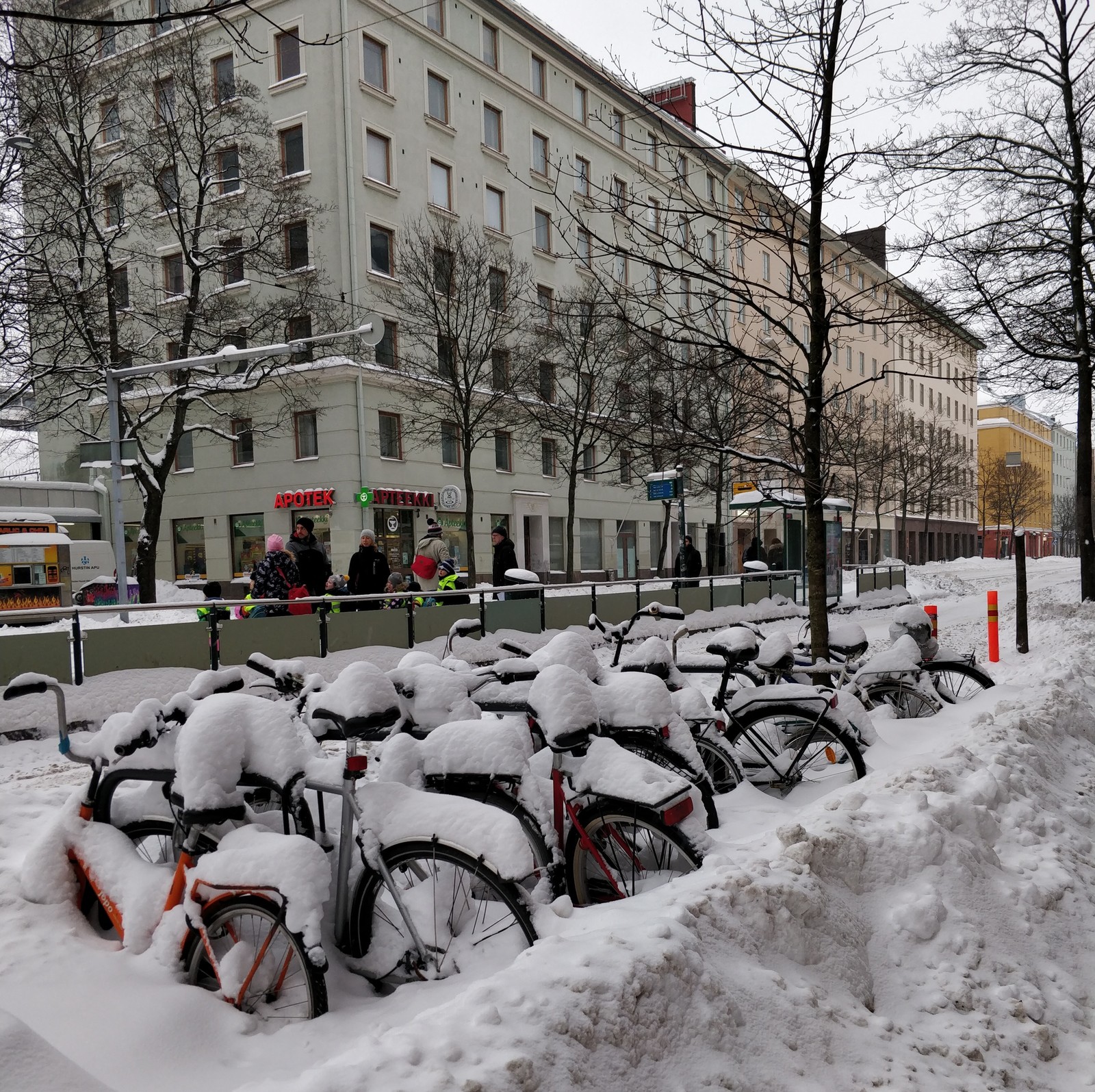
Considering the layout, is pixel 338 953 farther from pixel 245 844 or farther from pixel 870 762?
pixel 870 762

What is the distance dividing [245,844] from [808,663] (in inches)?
160

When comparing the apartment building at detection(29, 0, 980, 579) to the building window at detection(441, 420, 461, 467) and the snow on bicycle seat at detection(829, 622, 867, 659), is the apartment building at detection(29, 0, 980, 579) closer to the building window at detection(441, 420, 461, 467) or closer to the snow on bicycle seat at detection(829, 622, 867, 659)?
the building window at detection(441, 420, 461, 467)

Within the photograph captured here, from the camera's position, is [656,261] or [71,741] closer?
[71,741]

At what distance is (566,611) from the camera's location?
14.5 metres

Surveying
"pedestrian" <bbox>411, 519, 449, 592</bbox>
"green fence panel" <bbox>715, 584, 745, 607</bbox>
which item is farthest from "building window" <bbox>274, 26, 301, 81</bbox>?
"pedestrian" <bbox>411, 519, 449, 592</bbox>

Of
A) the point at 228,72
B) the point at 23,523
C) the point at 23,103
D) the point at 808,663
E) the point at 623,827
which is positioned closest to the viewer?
the point at 623,827

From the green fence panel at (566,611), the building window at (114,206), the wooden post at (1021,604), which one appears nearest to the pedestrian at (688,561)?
the green fence panel at (566,611)

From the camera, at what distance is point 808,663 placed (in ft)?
19.5

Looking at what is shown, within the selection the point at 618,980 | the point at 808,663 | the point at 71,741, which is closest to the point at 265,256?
the point at 808,663

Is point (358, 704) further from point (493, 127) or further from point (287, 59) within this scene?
point (493, 127)

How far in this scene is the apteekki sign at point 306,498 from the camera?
88.5 ft

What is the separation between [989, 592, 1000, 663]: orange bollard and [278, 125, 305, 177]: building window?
24.0 meters

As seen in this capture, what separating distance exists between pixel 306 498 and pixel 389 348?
4.97 metres

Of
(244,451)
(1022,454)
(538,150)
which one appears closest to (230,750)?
(244,451)
